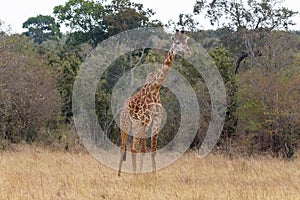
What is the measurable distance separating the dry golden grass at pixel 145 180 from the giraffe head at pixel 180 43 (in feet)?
8.17

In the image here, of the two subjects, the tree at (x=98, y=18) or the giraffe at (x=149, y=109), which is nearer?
the giraffe at (x=149, y=109)

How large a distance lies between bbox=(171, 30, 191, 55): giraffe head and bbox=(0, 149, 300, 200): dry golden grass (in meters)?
2.49

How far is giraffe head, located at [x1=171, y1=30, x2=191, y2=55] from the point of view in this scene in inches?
408

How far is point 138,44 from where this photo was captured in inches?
771

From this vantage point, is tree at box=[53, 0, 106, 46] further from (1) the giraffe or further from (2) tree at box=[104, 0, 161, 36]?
(1) the giraffe

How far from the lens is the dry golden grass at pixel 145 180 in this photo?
7.78 metres

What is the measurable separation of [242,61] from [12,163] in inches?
630

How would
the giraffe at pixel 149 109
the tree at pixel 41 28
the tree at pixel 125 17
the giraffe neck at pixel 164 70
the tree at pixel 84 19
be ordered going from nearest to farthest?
the giraffe at pixel 149 109 → the giraffe neck at pixel 164 70 → the tree at pixel 125 17 → the tree at pixel 84 19 → the tree at pixel 41 28

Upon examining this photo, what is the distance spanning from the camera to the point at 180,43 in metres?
10.5

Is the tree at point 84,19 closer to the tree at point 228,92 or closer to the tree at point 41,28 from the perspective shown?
the tree at point 228,92

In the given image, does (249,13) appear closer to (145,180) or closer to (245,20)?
(245,20)

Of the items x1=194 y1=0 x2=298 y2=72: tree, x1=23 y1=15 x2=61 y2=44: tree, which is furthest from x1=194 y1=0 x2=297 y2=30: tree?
x1=23 y1=15 x2=61 y2=44: tree

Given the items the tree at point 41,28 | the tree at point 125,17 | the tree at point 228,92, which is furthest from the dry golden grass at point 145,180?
the tree at point 41,28

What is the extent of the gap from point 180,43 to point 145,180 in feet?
9.22
